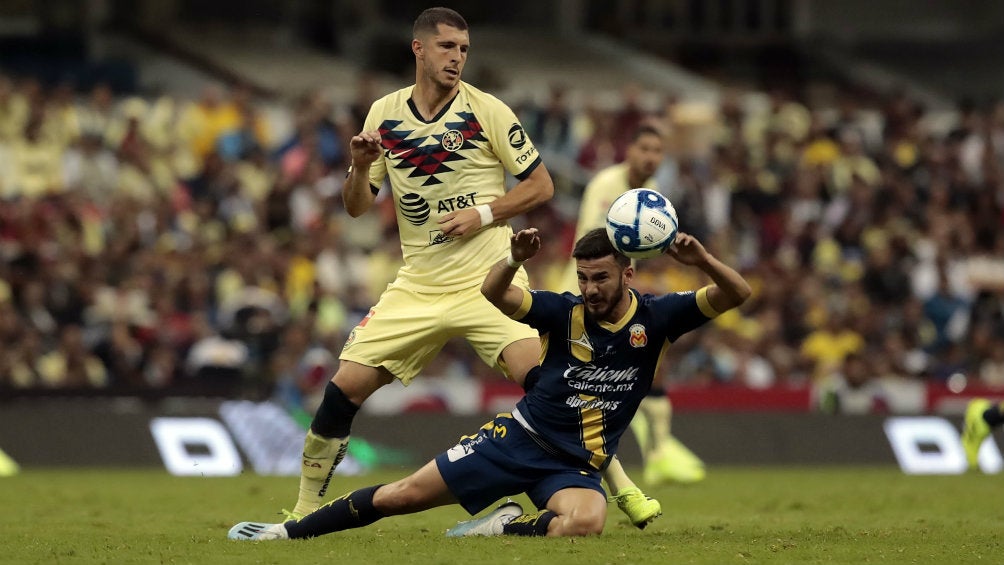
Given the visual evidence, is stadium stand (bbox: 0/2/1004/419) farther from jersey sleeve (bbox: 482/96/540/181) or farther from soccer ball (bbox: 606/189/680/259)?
soccer ball (bbox: 606/189/680/259)

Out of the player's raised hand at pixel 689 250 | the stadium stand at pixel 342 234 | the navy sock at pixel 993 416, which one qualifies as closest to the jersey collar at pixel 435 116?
the player's raised hand at pixel 689 250

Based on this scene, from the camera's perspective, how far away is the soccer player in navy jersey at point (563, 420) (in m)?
8.70

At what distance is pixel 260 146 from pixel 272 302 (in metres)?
3.00

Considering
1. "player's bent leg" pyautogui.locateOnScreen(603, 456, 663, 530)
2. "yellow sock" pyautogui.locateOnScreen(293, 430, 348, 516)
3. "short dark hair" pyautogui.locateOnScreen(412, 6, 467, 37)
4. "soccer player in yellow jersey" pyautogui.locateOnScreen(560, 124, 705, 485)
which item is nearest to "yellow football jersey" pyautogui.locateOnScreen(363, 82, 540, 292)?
"short dark hair" pyautogui.locateOnScreen(412, 6, 467, 37)

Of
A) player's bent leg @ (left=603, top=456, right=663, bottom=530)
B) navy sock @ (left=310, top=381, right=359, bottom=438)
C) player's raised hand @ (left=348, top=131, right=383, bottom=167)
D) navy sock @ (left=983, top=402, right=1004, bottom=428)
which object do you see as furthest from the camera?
navy sock @ (left=983, top=402, right=1004, bottom=428)

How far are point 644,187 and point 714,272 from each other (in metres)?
4.02

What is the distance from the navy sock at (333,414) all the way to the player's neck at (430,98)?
1717 mm

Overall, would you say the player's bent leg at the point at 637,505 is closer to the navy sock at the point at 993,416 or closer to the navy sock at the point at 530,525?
the navy sock at the point at 530,525

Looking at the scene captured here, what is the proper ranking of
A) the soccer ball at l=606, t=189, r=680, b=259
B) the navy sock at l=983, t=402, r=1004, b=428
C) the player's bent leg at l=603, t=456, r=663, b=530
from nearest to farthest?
the soccer ball at l=606, t=189, r=680, b=259 < the player's bent leg at l=603, t=456, r=663, b=530 < the navy sock at l=983, t=402, r=1004, b=428

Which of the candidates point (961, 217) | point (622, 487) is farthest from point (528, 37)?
point (622, 487)

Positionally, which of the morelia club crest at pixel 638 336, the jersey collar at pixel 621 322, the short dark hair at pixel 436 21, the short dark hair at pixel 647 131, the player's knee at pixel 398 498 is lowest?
the player's knee at pixel 398 498

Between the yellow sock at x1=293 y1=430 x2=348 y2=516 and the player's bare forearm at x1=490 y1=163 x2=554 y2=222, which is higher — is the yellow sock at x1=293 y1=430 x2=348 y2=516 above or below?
below

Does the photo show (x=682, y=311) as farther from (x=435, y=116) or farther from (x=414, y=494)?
(x=435, y=116)

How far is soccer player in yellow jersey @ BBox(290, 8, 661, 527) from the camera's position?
962cm
